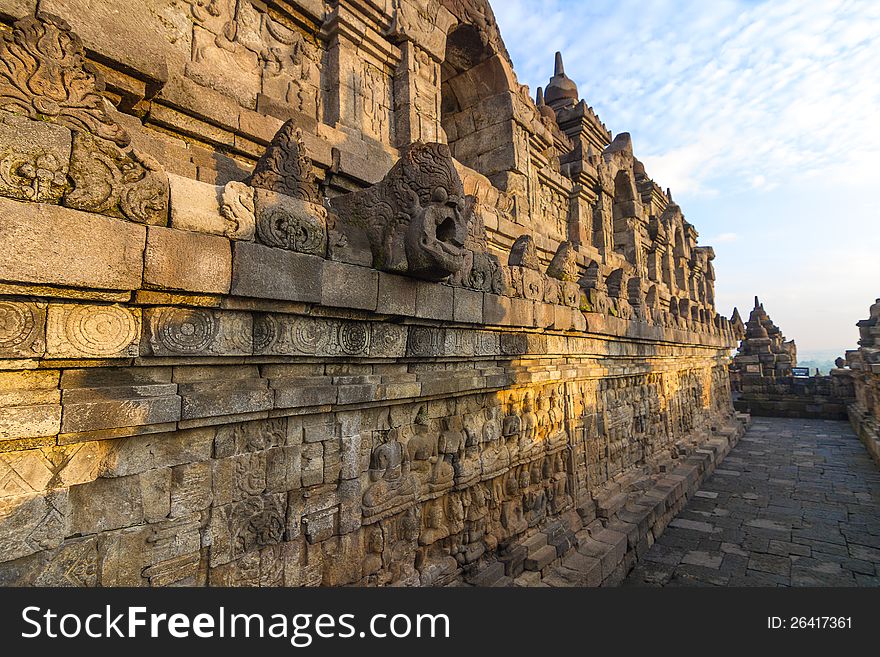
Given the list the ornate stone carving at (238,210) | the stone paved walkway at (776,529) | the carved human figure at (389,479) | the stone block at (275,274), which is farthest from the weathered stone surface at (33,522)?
the stone paved walkway at (776,529)

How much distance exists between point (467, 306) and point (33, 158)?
2965 mm

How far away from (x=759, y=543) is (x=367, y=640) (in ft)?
22.4

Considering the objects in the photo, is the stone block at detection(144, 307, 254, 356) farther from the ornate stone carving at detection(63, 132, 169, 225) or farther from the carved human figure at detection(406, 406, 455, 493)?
the carved human figure at detection(406, 406, 455, 493)

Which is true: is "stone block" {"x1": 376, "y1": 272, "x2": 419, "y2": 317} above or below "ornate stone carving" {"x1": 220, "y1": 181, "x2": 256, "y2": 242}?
below

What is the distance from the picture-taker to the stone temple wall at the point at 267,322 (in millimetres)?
2023

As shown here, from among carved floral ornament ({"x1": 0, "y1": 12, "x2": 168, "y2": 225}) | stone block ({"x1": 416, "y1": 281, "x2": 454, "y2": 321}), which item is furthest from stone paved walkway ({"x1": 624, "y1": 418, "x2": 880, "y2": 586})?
carved floral ornament ({"x1": 0, "y1": 12, "x2": 168, "y2": 225})

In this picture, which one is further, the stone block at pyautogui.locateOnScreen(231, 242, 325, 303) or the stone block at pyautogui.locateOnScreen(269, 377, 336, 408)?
the stone block at pyautogui.locateOnScreen(269, 377, 336, 408)

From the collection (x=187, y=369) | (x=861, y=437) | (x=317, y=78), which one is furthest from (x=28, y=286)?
(x=861, y=437)

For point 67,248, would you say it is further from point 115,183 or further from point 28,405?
point 28,405

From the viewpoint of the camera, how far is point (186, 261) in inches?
92.4

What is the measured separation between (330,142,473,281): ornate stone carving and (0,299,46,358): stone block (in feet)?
5.76

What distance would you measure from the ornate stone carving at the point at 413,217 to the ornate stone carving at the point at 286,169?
489 mm

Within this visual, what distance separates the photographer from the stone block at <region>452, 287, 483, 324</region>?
3.99m

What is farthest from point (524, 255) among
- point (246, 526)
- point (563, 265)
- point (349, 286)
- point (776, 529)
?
point (776, 529)
